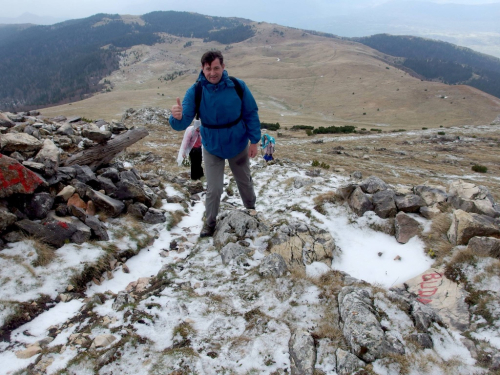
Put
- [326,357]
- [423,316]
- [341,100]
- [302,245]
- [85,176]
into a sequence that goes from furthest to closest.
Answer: [341,100], [85,176], [302,245], [423,316], [326,357]

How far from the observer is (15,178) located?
4691 mm

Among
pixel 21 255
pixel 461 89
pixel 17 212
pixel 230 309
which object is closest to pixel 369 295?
pixel 230 309

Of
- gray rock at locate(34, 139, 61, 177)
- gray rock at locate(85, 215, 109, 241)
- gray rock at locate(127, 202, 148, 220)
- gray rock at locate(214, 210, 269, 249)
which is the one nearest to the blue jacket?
gray rock at locate(214, 210, 269, 249)

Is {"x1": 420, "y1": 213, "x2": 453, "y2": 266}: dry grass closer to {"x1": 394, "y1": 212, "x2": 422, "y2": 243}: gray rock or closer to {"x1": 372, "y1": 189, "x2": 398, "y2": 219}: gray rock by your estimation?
{"x1": 394, "y1": 212, "x2": 422, "y2": 243}: gray rock

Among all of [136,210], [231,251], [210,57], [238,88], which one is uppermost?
[210,57]

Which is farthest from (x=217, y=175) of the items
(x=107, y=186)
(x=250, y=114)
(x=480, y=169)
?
(x=480, y=169)

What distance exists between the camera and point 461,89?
64.0 metres

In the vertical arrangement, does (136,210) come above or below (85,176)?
below

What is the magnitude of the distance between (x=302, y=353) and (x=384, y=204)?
4267 mm

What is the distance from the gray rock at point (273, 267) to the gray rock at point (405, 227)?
2672mm

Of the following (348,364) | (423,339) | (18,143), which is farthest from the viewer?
(18,143)

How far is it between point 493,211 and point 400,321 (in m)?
3.95

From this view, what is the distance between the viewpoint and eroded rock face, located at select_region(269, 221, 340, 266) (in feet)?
16.0

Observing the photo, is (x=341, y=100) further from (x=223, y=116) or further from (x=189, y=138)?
(x=223, y=116)
